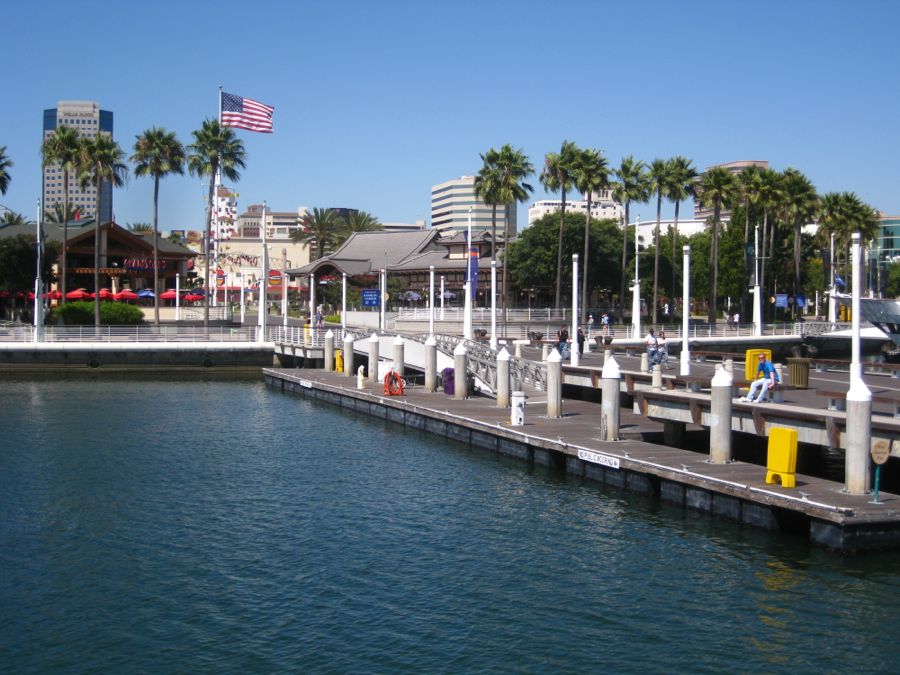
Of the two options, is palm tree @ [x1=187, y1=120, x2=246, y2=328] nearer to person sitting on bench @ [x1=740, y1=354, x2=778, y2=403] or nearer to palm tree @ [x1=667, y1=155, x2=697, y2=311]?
palm tree @ [x1=667, y1=155, x2=697, y2=311]

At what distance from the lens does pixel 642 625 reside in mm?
18781

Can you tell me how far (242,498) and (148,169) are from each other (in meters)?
57.4

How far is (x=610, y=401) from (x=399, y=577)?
11.3 metres

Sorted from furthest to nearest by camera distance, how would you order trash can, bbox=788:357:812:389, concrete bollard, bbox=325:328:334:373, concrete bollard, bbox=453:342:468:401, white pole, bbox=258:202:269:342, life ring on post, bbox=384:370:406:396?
1. white pole, bbox=258:202:269:342
2. concrete bollard, bbox=325:328:334:373
3. life ring on post, bbox=384:370:406:396
4. concrete bollard, bbox=453:342:468:401
5. trash can, bbox=788:357:812:389

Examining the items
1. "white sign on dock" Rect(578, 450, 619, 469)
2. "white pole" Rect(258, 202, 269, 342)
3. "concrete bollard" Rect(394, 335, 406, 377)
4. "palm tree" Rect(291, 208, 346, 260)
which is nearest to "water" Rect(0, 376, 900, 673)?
"white sign on dock" Rect(578, 450, 619, 469)

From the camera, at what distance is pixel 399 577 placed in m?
21.5

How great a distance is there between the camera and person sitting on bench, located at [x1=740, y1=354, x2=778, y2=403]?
29.3 metres

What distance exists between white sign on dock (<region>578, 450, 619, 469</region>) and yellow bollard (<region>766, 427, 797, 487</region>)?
4952mm

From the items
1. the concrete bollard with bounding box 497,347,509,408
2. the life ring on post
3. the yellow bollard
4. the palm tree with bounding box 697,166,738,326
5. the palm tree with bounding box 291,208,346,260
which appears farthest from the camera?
the palm tree with bounding box 291,208,346,260

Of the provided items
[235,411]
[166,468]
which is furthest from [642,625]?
[235,411]

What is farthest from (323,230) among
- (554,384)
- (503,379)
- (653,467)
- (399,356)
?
(653,467)

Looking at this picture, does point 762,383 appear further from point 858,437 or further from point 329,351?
point 329,351

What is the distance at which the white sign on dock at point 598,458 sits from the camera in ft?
92.4

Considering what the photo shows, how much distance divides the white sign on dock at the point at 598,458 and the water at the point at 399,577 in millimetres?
963
